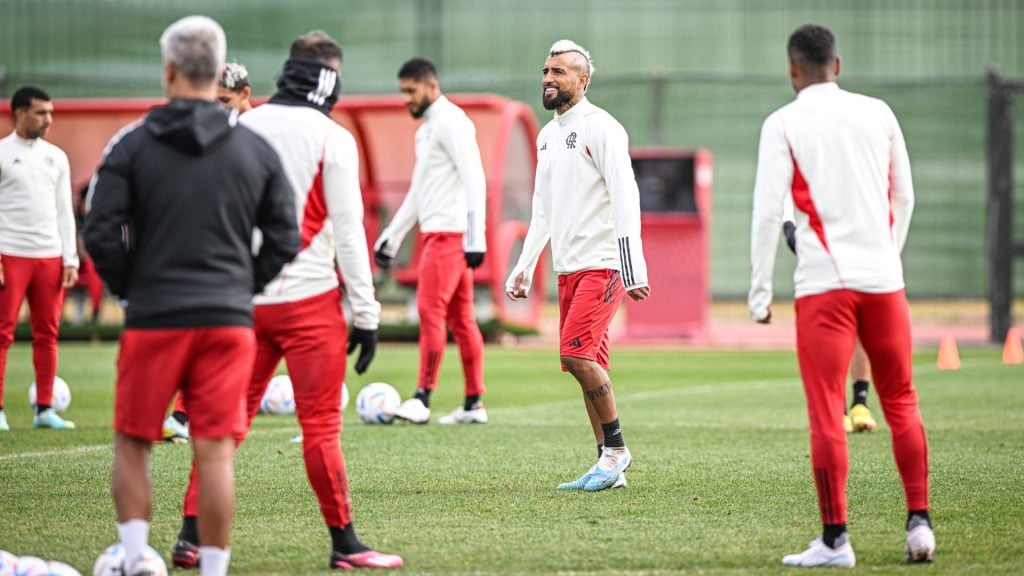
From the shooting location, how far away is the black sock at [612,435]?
799 centimetres

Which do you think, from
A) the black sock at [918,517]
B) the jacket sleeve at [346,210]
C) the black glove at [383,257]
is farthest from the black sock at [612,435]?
the black glove at [383,257]

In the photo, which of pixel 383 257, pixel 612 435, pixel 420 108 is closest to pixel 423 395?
pixel 383 257

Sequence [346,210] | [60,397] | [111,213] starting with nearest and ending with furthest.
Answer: [111,213] < [346,210] < [60,397]

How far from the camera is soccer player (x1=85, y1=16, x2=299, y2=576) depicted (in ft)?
16.4

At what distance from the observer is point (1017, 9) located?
27.3m

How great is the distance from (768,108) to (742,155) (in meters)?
0.97

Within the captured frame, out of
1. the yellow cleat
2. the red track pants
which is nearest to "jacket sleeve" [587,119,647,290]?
the red track pants

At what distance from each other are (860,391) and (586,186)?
11.5 ft

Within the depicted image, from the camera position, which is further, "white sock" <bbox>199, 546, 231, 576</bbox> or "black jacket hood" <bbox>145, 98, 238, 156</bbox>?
"white sock" <bbox>199, 546, 231, 576</bbox>

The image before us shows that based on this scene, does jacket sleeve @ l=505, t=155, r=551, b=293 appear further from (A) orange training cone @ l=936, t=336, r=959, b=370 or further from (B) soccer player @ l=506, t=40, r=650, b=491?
(A) orange training cone @ l=936, t=336, r=959, b=370

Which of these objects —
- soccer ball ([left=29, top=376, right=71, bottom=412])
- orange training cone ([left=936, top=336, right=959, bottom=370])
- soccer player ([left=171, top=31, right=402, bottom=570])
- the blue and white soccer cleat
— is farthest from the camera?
orange training cone ([left=936, top=336, right=959, bottom=370])

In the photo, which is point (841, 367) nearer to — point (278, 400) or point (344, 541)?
point (344, 541)

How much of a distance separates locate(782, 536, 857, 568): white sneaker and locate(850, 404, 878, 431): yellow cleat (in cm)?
484

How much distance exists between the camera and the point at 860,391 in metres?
10.6
